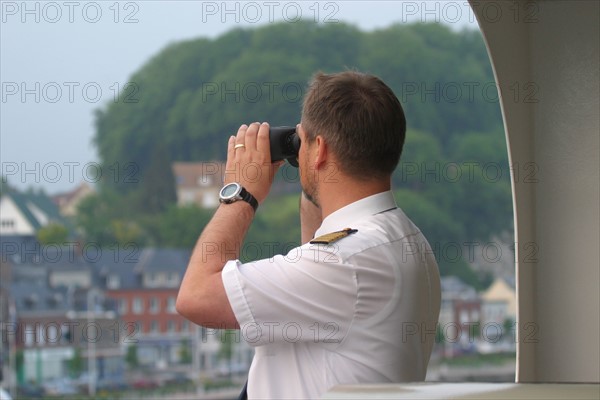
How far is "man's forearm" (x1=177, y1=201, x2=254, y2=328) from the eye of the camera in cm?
192

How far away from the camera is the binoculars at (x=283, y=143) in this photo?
210cm

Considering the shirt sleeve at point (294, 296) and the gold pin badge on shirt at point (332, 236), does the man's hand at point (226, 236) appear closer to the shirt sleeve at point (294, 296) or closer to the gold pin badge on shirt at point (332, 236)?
the shirt sleeve at point (294, 296)

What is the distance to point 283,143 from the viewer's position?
6.93 feet

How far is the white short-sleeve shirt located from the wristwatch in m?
0.18

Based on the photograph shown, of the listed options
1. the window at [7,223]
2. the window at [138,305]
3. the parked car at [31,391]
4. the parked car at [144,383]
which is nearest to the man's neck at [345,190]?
the parked car at [31,391]

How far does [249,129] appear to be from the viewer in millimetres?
2141

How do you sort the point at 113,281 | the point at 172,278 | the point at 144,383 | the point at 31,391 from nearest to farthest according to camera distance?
the point at 31,391
the point at 172,278
the point at 144,383
the point at 113,281

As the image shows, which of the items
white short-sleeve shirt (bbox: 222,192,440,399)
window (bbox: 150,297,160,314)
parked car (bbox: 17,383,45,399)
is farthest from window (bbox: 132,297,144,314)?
white short-sleeve shirt (bbox: 222,192,440,399)

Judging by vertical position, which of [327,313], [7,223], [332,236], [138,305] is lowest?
[138,305]

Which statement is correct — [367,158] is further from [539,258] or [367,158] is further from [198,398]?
[198,398]

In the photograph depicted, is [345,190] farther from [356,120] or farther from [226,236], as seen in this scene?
[226,236]

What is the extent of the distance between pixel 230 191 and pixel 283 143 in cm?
14

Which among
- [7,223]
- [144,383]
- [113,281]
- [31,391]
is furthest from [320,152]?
[113,281]

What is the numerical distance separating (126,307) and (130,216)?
5.35m
